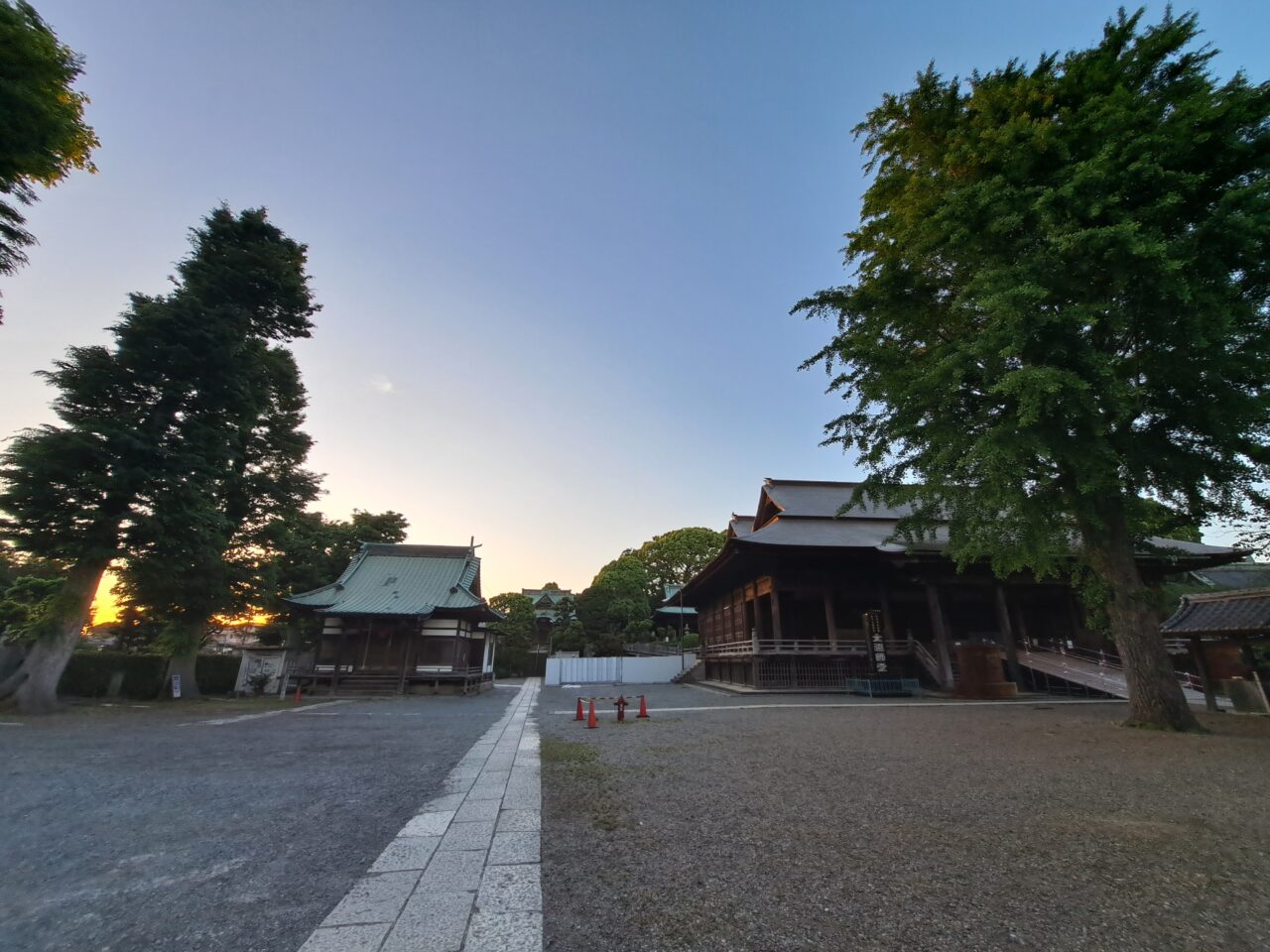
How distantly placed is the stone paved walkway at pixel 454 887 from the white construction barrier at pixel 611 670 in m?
23.0

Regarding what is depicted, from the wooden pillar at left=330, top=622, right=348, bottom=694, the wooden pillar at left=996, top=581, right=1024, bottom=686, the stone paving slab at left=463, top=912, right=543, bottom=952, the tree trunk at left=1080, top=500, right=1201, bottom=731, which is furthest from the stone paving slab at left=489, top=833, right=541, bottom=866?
the wooden pillar at left=330, top=622, right=348, bottom=694

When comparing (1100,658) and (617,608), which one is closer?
(1100,658)

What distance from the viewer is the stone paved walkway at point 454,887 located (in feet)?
7.72

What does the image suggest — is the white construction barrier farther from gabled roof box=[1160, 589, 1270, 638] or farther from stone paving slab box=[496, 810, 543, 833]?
stone paving slab box=[496, 810, 543, 833]

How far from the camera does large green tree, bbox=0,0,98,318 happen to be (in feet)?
20.8

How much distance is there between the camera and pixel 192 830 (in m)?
4.10

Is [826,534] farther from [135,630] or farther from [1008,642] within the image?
[135,630]

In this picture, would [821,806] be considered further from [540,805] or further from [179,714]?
[179,714]

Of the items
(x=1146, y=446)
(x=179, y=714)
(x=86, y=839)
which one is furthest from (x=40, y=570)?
(x=1146, y=446)

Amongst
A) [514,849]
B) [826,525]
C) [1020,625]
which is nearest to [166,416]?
[514,849]

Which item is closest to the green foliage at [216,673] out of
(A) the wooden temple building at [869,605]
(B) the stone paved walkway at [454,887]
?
(A) the wooden temple building at [869,605]

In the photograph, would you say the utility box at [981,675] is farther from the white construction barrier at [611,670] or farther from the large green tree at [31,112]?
the large green tree at [31,112]

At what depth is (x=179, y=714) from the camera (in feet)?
41.5

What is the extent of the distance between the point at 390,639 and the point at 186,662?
629cm
